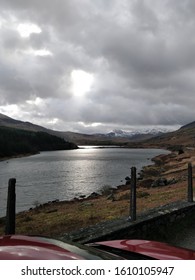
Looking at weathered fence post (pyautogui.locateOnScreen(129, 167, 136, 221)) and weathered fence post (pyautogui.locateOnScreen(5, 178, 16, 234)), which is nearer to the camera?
weathered fence post (pyautogui.locateOnScreen(5, 178, 16, 234))

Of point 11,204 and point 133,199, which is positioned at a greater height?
point 11,204

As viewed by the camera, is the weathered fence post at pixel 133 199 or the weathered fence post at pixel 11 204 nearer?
the weathered fence post at pixel 11 204

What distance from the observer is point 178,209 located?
32.3ft

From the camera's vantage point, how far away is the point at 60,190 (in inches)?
1692

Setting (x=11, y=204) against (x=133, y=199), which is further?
(x=133, y=199)

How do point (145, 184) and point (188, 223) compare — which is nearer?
point (188, 223)

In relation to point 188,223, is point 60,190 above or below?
below
